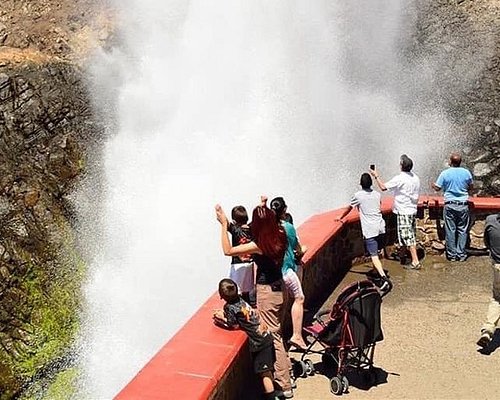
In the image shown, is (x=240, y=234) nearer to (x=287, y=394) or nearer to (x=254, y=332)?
(x=254, y=332)

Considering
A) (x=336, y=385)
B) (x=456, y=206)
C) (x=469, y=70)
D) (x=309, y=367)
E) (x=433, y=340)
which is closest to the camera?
(x=336, y=385)

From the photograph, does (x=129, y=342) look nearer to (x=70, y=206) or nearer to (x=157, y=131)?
(x=70, y=206)

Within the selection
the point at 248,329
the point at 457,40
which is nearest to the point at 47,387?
the point at 248,329

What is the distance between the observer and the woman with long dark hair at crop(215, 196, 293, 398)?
4.84 metres

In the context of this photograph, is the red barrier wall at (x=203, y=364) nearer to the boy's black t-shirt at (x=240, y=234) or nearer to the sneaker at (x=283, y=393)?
the sneaker at (x=283, y=393)

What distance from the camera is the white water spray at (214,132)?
11812 millimetres

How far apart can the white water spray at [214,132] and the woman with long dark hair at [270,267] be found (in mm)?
5408

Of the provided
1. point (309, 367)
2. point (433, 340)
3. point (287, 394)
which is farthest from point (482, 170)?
point (287, 394)

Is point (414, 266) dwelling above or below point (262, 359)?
below

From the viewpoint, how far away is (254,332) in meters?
4.59

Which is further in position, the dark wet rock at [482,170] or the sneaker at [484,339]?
the dark wet rock at [482,170]

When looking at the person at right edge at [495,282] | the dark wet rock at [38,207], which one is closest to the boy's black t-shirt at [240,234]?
the person at right edge at [495,282]

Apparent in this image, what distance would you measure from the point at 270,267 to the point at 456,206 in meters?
4.02

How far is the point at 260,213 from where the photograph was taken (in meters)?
4.75
